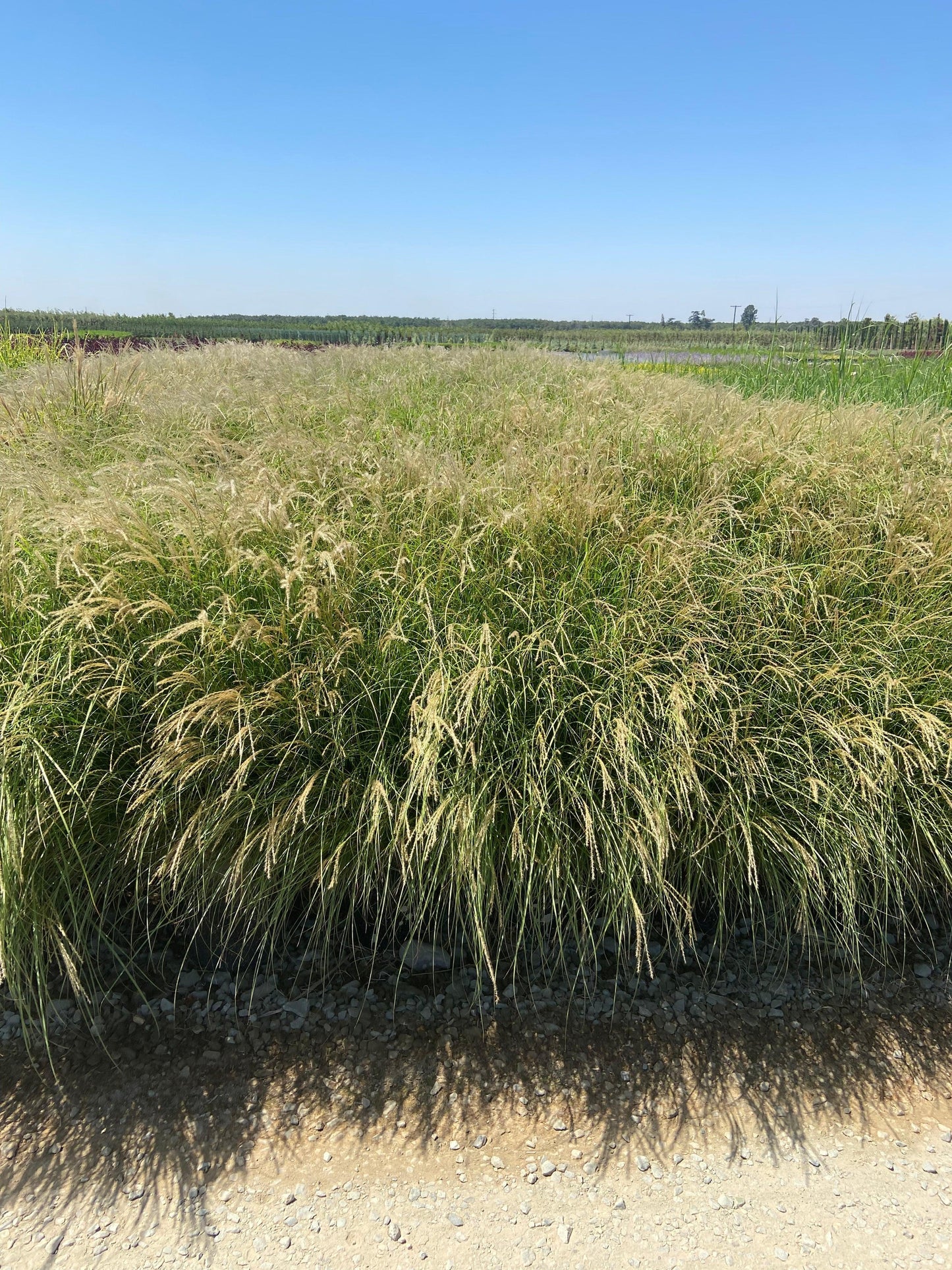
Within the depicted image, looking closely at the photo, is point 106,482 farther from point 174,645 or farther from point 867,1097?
point 867,1097

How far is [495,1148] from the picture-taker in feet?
5.72

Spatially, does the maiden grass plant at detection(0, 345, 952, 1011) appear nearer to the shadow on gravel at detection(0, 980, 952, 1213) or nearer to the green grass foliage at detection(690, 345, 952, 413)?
the shadow on gravel at detection(0, 980, 952, 1213)

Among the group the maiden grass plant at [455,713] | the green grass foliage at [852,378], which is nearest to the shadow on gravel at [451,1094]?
the maiden grass plant at [455,713]

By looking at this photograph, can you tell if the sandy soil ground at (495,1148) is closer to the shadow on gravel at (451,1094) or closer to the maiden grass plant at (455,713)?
the shadow on gravel at (451,1094)

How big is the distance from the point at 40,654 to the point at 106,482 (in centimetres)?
74

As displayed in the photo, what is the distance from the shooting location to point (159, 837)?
198 cm

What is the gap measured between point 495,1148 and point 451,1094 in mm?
164

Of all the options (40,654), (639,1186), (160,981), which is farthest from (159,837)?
(639,1186)

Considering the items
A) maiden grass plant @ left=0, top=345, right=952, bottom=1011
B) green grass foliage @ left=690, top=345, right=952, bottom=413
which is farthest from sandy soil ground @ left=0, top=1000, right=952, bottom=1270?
green grass foliage @ left=690, top=345, right=952, bottom=413

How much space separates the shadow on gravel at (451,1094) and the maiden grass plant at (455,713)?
0.25 meters

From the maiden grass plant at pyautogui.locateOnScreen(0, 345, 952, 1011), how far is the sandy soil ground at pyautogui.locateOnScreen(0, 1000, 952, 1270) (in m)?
0.28

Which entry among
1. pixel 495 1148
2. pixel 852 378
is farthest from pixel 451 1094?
pixel 852 378

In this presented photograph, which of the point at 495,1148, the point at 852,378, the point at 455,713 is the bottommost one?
the point at 495,1148

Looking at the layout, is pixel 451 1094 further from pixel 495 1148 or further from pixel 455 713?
pixel 455 713
